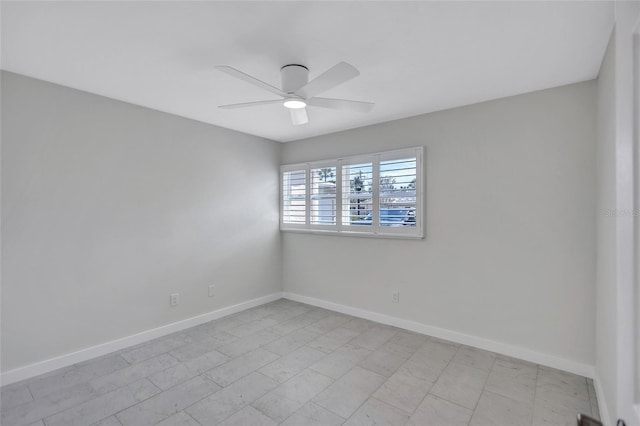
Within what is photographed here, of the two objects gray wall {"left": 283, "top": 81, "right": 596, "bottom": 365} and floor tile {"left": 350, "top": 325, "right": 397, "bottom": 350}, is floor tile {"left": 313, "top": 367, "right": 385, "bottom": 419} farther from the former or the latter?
gray wall {"left": 283, "top": 81, "right": 596, "bottom": 365}

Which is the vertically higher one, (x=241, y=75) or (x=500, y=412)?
(x=241, y=75)

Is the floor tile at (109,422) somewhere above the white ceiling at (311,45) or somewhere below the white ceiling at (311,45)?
below

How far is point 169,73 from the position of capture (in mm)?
2475

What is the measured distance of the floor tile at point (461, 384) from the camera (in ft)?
7.47

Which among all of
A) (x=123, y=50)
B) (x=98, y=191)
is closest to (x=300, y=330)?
(x=98, y=191)

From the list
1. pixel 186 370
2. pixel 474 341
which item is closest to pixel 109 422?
Result: pixel 186 370

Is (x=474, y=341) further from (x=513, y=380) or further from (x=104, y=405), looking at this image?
(x=104, y=405)

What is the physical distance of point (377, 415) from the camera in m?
2.10

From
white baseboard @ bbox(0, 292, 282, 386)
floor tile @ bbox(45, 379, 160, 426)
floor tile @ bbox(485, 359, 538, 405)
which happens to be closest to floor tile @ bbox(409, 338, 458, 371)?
floor tile @ bbox(485, 359, 538, 405)

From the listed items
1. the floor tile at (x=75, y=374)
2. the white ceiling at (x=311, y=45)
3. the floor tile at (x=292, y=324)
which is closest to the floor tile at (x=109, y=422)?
the floor tile at (x=75, y=374)

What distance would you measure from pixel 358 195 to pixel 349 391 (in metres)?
2.29

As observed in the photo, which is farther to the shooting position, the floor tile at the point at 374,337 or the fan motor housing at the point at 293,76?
the floor tile at the point at 374,337

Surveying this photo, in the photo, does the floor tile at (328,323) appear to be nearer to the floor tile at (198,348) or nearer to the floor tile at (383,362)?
the floor tile at (383,362)

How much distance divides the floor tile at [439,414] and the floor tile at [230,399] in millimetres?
1098
